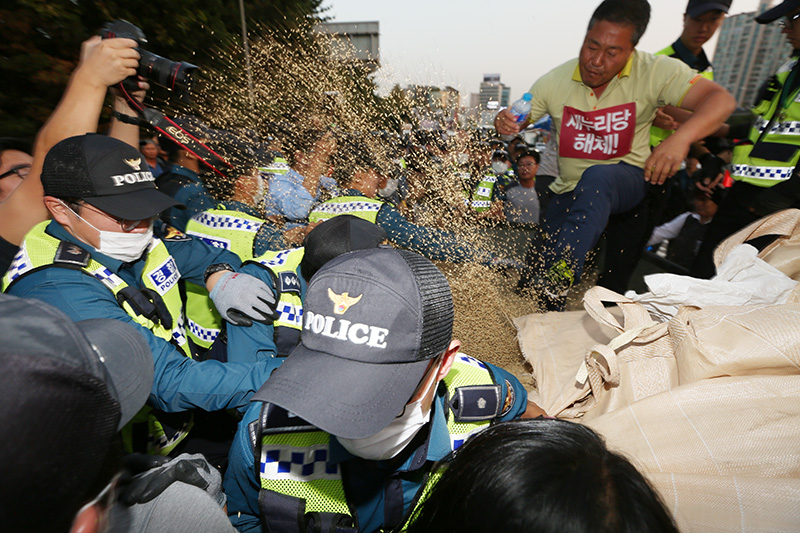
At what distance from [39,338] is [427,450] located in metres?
0.97

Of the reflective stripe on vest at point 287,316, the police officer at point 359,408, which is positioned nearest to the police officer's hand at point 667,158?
the police officer at point 359,408

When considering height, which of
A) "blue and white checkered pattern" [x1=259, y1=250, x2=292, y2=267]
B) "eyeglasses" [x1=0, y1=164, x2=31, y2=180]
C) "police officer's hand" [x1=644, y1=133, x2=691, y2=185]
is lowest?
"blue and white checkered pattern" [x1=259, y1=250, x2=292, y2=267]

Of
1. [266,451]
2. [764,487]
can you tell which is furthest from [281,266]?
[764,487]

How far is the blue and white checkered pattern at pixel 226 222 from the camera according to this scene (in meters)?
2.82

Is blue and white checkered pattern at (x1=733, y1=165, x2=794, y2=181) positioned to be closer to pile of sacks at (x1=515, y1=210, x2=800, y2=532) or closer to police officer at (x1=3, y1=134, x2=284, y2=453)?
pile of sacks at (x1=515, y1=210, x2=800, y2=532)

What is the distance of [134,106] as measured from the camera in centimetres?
215

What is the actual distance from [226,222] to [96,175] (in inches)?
50.1

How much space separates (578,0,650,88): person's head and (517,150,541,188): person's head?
437cm

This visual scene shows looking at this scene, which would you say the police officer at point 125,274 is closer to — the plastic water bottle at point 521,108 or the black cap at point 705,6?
the plastic water bottle at point 521,108

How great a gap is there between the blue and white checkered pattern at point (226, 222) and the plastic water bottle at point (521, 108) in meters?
1.89

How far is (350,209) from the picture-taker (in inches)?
120

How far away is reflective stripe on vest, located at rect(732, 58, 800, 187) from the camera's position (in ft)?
7.92

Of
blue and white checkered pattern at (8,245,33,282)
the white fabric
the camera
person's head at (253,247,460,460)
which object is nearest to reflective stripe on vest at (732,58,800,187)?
the white fabric

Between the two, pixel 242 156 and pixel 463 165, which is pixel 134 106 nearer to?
pixel 242 156
